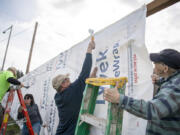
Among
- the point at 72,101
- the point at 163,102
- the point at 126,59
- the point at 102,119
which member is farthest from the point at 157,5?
the point at 72,101

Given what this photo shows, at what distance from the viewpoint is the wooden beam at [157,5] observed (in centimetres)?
135

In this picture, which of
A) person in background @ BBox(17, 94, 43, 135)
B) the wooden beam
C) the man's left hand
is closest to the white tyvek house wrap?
the wooden beam

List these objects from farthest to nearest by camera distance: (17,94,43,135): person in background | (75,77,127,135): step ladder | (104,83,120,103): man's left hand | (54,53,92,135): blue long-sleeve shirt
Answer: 1. (17,94,43,135): person in background
2. (54,53,92,135): blue long-sleeve shirt
3. (75,77,127,135): step ladder
4. (104,83,120,103): man's left hand

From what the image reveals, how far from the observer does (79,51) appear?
8.36 ft

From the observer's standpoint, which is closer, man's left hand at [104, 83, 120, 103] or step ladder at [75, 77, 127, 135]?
man's left hand at [104, 83, 120, 103]

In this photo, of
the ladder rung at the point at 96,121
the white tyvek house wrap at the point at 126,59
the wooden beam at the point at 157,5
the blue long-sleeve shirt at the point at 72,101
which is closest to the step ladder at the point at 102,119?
the ladder rung at the point at 96,121

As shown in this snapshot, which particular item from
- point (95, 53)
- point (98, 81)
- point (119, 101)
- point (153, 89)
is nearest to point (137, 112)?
point (119, 101)

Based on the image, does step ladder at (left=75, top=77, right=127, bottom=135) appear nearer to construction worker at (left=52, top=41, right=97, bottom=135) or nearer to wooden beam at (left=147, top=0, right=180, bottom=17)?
construction worker at (left=52, top=41, right=97, bottom=135)

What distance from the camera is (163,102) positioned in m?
0.72

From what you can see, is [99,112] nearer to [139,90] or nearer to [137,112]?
[139,90]

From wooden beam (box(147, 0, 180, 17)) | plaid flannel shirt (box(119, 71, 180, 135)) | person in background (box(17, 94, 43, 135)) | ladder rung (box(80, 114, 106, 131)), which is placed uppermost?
wooden beam (box(147, 0, 180, 17))

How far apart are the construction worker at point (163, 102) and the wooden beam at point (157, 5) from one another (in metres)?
0.72

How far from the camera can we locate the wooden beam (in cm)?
135

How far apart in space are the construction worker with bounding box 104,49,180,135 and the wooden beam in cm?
72
